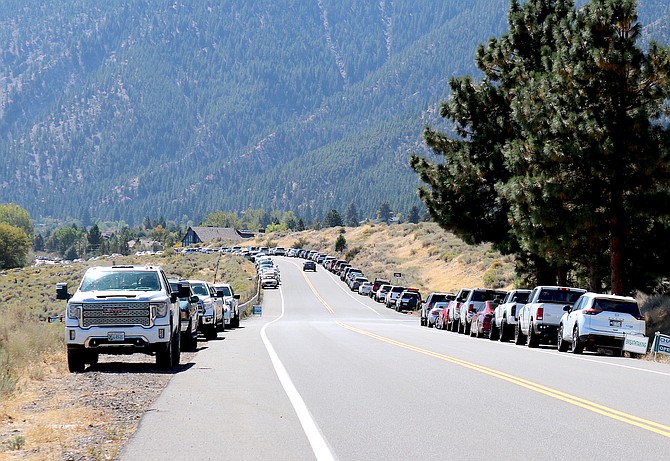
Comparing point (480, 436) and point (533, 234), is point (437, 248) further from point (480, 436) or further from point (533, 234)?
point (480, 436)

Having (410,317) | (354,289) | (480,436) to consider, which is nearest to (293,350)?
(480,436)

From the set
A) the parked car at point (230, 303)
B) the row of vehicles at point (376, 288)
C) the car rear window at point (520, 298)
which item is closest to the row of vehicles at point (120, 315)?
the car rear window at point (520, 298)

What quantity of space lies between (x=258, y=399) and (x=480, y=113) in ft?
103

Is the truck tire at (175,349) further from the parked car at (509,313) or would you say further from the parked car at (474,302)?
the parked car at (474,302)

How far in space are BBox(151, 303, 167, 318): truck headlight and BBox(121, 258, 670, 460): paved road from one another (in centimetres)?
121

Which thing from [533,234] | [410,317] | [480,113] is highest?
[480,113]

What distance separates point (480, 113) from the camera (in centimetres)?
4566

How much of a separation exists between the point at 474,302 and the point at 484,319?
3.09 meters

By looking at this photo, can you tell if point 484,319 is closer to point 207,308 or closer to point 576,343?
point 576,343

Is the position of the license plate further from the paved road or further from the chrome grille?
the paved road

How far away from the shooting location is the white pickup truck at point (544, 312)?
31.4 m

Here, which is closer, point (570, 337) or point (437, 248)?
point (570, 337)

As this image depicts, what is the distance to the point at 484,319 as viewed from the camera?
3819 centimetres

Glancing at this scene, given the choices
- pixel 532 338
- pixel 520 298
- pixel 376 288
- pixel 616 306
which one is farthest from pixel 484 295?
pixel 376 288
